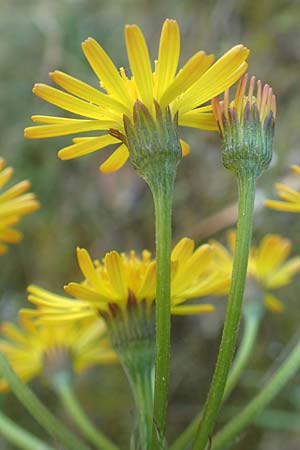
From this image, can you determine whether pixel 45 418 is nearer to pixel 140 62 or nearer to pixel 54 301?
pixel 54 301

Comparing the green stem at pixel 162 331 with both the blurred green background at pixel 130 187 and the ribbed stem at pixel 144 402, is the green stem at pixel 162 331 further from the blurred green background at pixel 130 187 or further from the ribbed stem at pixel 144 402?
the blurred green background at pixel 130 187

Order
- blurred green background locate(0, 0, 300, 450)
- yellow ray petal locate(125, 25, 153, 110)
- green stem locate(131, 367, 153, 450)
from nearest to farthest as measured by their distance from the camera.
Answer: yellow ray petal locate(125, 25, 153, 110) < green stem locate(131, 367, 153, 450) < blurred green background locate(0, 0, 300, 450)

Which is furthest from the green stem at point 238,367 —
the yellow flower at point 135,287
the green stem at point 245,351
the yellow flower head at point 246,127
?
the yellow flower head at point 246,127

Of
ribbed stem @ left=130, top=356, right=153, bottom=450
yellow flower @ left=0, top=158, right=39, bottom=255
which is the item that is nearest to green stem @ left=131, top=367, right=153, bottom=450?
ribbed stem @ left=130, top=356, right=153, bottom=450

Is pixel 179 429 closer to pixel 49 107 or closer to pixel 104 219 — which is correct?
pixel 104 219

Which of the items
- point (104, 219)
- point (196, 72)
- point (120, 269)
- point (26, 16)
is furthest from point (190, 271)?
point (26, 16)

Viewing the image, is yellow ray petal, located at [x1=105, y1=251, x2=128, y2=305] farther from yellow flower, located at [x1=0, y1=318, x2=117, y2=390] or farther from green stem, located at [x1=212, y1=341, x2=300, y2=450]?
yellow flower, located at [x1=0, y1=318, x2=117, y2=390]
